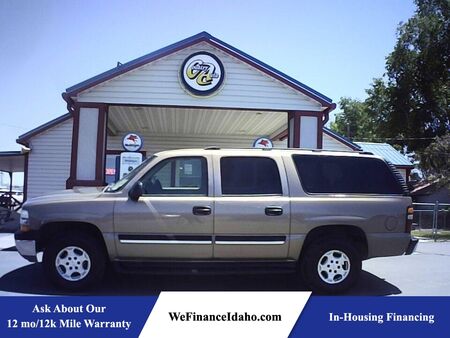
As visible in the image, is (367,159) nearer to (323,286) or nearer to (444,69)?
(323,286)

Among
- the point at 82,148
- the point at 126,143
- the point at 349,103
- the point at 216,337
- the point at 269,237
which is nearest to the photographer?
the point at 216,337

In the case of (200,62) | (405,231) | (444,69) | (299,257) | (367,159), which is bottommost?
(299,257)

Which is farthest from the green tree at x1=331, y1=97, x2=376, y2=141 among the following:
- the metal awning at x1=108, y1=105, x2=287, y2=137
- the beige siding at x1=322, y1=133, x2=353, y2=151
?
the metal awning at x1=108, y1=105, x2=287, y2=137

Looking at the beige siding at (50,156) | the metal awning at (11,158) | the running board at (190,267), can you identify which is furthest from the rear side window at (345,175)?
the metal awning at (11,158)

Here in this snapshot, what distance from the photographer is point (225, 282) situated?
6.39 m

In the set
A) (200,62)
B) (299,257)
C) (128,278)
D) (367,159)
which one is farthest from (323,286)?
(200,62)

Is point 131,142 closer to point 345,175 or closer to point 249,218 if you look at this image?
point 249,218

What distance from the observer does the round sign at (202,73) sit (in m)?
12.1

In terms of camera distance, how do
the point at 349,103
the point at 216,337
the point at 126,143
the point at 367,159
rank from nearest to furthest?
1. the point at 216,337
2. the point at 367,159
3. the point at 126,143
4. the point at 349,103

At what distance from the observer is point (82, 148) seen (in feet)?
39.0

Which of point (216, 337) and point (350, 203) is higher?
point (350, 203)

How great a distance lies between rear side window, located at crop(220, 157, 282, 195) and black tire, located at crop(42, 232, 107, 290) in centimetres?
184

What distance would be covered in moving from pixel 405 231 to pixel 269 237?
192 cm

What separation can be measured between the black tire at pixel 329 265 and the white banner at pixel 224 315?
0.48m
